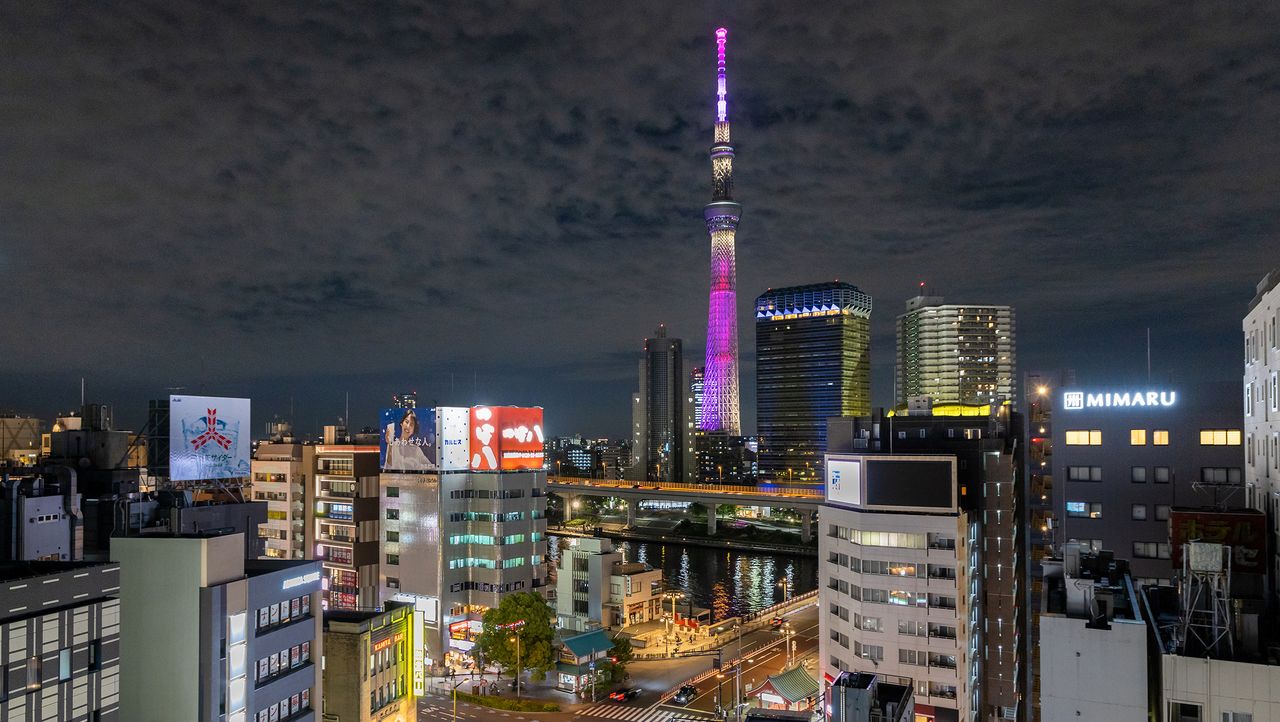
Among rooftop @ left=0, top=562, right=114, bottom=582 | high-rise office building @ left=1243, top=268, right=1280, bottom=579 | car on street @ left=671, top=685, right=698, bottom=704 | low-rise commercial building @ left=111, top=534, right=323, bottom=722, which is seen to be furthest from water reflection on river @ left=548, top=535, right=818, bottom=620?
high-rise office building @ left=1243, top=268, right=1280, bottom=579

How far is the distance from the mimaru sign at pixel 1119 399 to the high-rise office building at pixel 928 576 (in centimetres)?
454

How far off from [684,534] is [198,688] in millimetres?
111865

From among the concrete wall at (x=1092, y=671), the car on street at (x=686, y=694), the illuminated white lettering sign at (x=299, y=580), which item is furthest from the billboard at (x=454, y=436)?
the concrete wall at (x=1092, y=671)

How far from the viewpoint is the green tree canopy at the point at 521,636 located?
45844 millimetres

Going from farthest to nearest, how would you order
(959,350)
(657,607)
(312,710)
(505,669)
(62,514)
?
(959,350) < (657,607) < (505,669) < (62,514) < (312,710)

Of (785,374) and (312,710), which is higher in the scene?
(785,374)

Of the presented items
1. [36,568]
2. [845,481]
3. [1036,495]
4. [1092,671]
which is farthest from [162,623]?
[1036,495]

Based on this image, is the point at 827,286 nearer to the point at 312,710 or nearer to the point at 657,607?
the point at 657,607

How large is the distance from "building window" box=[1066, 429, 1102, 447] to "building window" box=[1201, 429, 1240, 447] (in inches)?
179

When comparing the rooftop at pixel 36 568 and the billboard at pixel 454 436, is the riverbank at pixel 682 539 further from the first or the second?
the rooftop at pixel 36 568

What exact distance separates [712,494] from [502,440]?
2835 inches

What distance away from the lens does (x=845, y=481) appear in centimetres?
4356

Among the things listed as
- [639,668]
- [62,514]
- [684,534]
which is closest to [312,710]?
[62,514]

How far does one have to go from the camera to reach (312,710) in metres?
30.4
